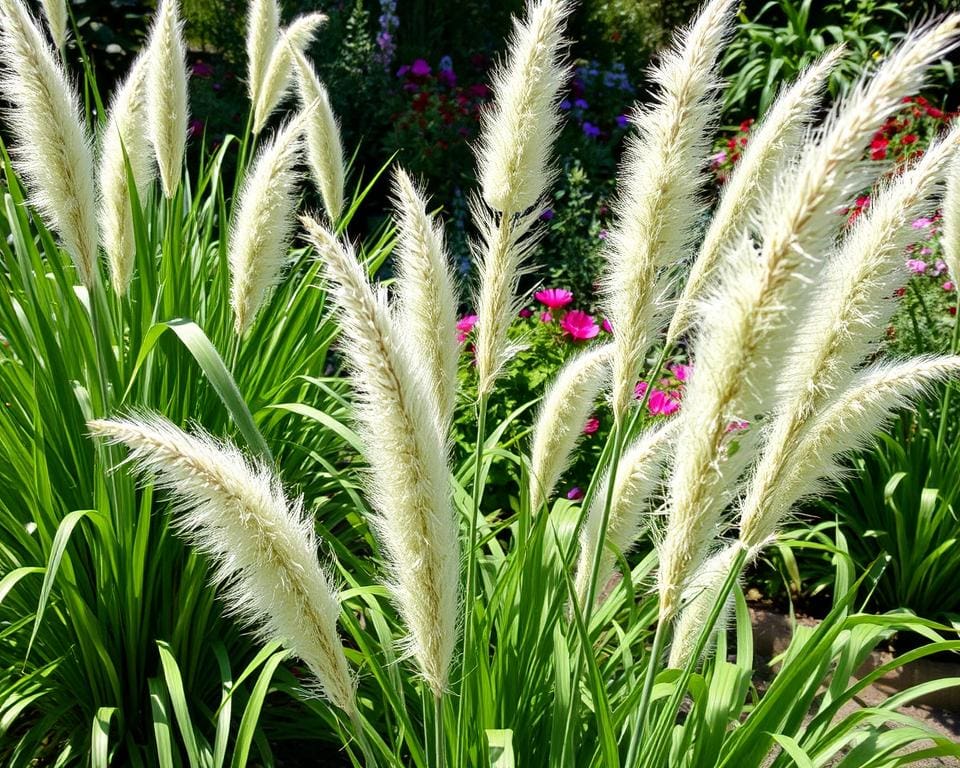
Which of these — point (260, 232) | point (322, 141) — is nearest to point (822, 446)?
point (260, 232)

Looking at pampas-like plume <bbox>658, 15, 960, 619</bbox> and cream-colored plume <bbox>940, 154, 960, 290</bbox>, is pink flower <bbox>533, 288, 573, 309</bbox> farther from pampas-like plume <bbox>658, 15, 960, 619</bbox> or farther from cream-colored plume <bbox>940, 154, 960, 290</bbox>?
pampas-like plume <bbox>658, 15, 960, 619</bbox>

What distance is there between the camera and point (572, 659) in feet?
6.65

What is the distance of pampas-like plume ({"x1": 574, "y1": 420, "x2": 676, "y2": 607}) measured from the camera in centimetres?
181

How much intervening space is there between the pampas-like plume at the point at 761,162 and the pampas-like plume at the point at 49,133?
1.22 m

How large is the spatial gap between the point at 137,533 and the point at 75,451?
42 cm

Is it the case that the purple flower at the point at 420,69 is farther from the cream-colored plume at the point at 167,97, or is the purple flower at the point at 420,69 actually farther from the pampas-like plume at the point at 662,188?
the pampas-like plume at the point at 662,188

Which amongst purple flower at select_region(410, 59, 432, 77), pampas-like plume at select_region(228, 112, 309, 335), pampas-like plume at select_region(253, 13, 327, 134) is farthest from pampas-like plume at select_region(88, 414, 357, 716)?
purple flower at select_region(410, 59, 432, 77)

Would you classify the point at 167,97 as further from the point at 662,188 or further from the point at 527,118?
the point at 662,188

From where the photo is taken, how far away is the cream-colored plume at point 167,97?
7.83ft

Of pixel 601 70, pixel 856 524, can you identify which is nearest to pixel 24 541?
pixel 856 524

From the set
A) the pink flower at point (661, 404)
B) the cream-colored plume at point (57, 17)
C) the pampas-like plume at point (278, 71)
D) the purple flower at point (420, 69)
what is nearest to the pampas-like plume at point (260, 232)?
the pampas-like plume at point (278, 71)

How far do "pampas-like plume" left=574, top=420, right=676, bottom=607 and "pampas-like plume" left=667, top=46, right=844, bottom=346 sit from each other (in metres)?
0.35

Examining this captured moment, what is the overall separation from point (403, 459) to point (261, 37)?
214cm

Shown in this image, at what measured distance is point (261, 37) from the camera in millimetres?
2908
